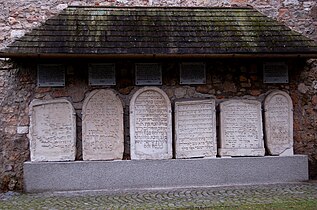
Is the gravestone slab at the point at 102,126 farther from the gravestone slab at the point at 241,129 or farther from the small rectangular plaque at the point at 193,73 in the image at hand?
the gravestone slab at the point at 241,129

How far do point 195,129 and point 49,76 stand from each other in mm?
2749

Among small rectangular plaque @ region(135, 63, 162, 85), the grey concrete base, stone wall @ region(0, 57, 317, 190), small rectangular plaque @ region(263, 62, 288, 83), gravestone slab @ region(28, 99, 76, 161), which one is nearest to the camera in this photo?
the grey concrete base

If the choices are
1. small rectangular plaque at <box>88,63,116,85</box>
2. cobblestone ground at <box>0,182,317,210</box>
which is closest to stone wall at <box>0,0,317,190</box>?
small rectangular plaque at <box>88,63,116,85</box>

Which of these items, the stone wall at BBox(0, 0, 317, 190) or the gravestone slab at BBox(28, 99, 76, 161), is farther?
the stone wall at BBox(0, 0, 317, 190)

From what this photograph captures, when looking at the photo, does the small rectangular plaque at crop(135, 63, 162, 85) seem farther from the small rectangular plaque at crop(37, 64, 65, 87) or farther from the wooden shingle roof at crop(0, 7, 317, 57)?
the small rectangular plaque at crop(37, 64, 65, 87)

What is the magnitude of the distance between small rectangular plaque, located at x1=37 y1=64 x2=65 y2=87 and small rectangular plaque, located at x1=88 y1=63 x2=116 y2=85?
50 cm

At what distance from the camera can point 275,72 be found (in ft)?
24.6

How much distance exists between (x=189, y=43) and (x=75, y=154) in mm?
2720

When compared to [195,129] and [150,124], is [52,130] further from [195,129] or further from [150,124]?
[195,129]

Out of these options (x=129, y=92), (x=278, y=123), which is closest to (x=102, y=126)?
(x=129, y=92)

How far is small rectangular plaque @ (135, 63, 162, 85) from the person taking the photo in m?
7.19

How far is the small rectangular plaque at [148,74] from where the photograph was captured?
7188mm

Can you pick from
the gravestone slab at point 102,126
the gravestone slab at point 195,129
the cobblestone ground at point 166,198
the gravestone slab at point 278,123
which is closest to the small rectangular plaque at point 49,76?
the gravestone slab at point 102,126

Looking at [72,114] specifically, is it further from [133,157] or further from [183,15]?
[183,15]
